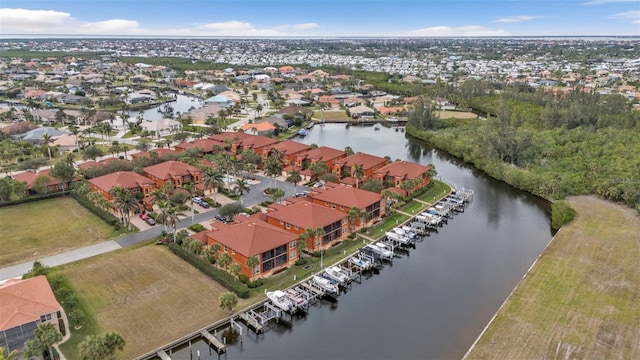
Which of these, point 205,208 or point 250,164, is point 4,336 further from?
point 250,164

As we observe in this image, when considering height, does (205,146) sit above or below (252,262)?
above

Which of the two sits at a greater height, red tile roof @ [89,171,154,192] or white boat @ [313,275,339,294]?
red tile roof @ [89,171,154,192]

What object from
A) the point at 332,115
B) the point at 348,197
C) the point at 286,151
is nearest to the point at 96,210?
the point at 348,197

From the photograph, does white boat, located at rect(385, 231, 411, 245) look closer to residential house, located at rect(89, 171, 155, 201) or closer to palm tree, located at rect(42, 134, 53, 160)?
residential house, located at rect(89, 171, 155, 201)

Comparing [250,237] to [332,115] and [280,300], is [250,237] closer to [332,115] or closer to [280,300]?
[280,300]

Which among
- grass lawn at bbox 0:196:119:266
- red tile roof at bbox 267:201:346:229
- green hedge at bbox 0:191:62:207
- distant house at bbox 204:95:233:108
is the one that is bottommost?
grass lawn at bbox 0:196:119:266

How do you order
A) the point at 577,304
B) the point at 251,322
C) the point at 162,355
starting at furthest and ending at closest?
A: the point at 577,304 → the point at 251,322 → the point at 162,355

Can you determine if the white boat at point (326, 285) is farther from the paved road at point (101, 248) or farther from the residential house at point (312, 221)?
the paved road at point (101, 248)

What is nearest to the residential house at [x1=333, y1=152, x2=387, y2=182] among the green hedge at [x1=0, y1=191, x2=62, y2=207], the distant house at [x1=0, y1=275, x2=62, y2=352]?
the green hedge at [x1=0, y1=191, x2=62, y2=207]
